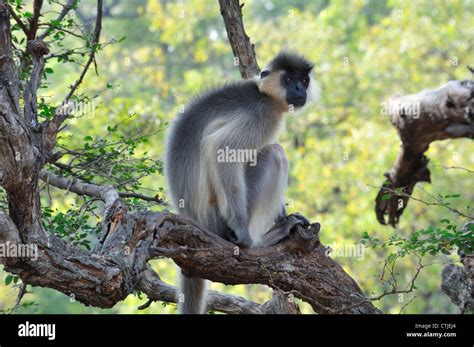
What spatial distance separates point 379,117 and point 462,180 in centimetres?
250

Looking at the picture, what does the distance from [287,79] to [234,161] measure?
120 cm

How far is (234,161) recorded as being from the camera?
5676mm

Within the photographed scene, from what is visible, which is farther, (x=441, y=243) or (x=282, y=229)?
(x=282, y=229)

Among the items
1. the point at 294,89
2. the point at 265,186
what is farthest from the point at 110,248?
the point at 294,89

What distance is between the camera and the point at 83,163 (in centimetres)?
618

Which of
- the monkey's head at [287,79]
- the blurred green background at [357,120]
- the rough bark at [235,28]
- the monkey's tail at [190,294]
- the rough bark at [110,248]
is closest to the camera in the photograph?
the rough bark at [110,248]

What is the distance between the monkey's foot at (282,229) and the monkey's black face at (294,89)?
3.66 ft

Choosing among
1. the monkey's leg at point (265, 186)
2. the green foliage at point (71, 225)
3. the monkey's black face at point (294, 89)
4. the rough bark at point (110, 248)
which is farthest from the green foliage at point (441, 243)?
the green foliage at point (71, 225)

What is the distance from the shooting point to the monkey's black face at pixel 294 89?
6383 mm

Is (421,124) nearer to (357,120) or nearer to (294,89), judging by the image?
(294,89)

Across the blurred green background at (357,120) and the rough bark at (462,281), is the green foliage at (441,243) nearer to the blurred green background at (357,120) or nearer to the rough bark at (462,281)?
the rough bark at (462,281)

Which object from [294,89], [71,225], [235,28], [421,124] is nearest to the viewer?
[71,225]
